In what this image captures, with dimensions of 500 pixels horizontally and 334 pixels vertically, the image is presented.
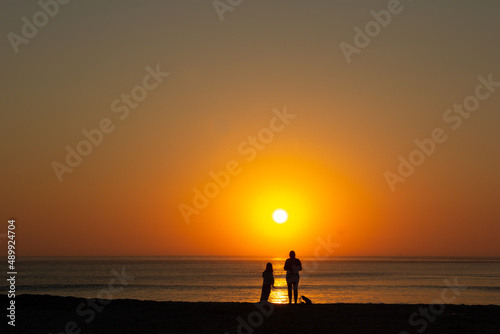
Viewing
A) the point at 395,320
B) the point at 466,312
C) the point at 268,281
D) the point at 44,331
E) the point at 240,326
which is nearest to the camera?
the point at 44,331

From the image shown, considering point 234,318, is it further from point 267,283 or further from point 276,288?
point 276,288

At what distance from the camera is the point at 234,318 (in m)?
18.6

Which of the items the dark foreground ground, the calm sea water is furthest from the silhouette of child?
the calm sea water

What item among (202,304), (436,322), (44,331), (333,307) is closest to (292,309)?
(333,307)

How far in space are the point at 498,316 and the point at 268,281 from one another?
8833 millimetres

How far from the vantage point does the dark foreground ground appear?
16156 millimetres

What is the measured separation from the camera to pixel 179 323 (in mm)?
17281

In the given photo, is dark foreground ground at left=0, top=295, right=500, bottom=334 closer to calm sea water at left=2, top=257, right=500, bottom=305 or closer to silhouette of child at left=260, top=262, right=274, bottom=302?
silhouette of child at left=260, top=262, right=274, bottom=302

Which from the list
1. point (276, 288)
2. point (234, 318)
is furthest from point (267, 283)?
point (276, 288)

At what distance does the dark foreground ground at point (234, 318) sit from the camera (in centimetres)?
1616

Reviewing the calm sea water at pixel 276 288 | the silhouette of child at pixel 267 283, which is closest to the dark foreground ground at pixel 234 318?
the silhouette of child at pixel 267 283

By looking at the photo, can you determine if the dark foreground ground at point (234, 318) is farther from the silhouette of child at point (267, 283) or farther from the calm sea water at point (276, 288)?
the calm sea water at point (276, 288)

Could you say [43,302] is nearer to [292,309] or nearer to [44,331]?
[44,331]

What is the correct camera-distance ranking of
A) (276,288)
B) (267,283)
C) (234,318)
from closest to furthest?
(234,318), (267,283), (276,288)
